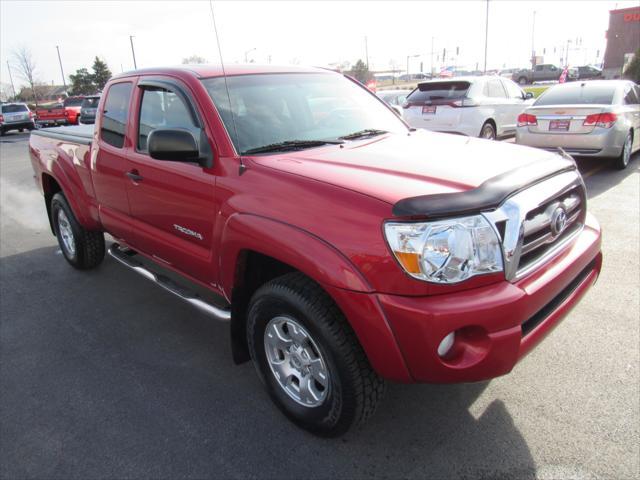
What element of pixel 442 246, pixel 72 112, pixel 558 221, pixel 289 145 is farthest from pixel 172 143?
pixel 72 112

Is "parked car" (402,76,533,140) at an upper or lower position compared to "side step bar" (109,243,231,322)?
upper

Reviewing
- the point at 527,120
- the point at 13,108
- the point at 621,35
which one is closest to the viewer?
the point at 527,120

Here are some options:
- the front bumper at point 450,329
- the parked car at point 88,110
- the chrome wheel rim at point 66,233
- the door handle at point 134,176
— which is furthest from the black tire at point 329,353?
the parked car at point 88,110

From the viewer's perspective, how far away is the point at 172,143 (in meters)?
2.75

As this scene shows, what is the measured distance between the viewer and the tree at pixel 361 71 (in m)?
65.1

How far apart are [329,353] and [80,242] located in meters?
3.56

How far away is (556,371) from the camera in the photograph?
310cm

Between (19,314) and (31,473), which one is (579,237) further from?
(19,314)

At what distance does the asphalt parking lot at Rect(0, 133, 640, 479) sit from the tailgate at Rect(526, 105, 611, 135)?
4615mm

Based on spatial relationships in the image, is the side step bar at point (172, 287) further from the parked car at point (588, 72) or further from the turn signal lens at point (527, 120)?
the parked car at point (588, 72)

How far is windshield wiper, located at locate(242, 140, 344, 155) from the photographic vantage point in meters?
2.91

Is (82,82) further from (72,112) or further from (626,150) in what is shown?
(626,150)

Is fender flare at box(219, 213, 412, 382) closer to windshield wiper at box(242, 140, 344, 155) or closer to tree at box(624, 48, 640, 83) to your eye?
windshield wiper at box(242, 140, 344, 155)

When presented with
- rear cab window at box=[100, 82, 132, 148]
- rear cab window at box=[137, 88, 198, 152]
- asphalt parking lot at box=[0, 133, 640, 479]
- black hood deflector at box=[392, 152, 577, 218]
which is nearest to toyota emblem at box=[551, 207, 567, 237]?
black hood deflector at box=[392, 152, 577, 218]
